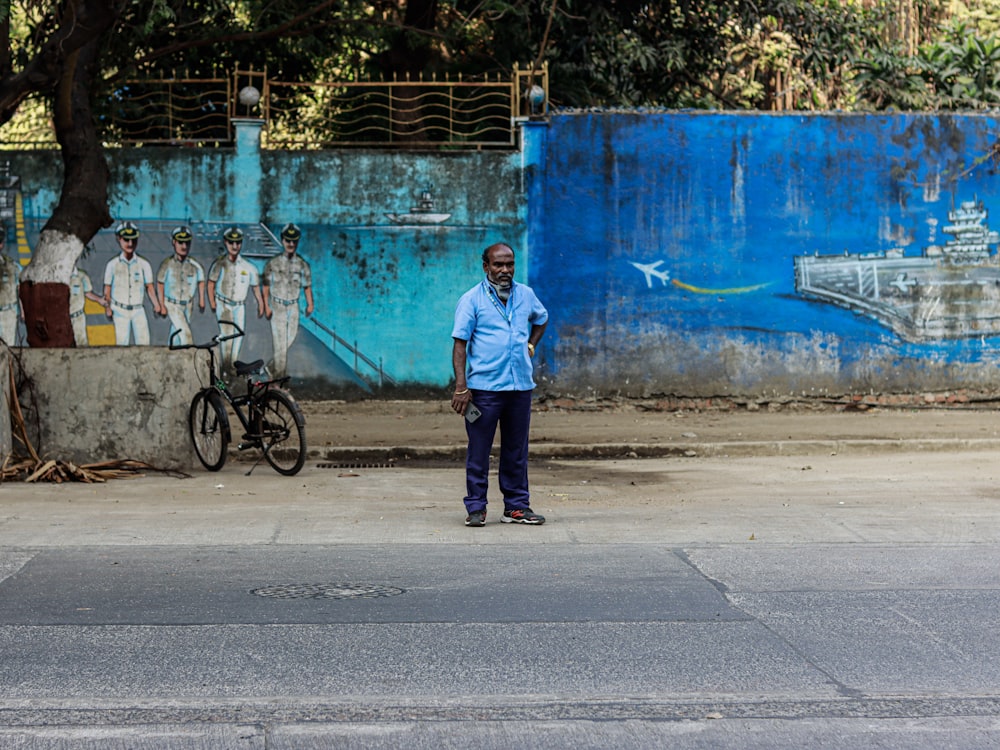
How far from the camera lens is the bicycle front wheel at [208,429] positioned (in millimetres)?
11758

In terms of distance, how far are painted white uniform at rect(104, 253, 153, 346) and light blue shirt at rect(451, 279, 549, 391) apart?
875 cm

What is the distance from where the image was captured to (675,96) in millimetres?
21656

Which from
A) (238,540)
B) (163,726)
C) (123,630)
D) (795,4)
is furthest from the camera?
(795,4)

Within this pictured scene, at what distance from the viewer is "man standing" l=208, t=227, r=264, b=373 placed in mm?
16516

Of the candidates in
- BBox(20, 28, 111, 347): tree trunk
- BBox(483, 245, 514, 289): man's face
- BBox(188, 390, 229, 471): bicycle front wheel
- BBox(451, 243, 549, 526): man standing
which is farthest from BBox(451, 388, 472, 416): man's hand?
BBox(20, 28, 111, 347): tree trunk

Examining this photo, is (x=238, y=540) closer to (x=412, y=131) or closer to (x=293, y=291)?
(x=293, y=291)

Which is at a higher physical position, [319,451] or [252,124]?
[252,124]

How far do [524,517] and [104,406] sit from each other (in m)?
4.66

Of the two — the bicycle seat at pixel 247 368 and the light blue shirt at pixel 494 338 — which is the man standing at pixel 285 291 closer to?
the bicycle seat at pixel 247 368

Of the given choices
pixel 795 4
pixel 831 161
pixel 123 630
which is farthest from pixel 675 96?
pixel 123 630

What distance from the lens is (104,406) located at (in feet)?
38.5

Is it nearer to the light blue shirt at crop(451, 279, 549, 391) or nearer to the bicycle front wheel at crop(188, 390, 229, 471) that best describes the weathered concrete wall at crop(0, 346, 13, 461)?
the bicycle front wheel at crop(188, 390, 229, 471)

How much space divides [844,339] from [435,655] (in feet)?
40.0

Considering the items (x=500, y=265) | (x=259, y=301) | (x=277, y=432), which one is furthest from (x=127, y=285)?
(x=500, y=265)
